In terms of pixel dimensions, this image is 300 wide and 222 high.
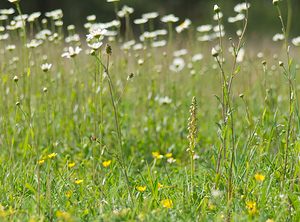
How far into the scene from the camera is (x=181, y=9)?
1847cm

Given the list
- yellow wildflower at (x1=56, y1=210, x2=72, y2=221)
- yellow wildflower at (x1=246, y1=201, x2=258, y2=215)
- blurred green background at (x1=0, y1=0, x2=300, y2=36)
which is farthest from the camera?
blurred green background at (x1=0, y1=0, x2=300, y2=36)

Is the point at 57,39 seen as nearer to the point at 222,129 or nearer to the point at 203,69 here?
the point at 203,69

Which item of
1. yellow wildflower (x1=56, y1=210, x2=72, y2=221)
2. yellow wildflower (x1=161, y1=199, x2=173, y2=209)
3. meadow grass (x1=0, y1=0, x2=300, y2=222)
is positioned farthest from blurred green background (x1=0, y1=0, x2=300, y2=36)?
yellow wildflower (x1=56, y1=210, x2=72, y2=221)

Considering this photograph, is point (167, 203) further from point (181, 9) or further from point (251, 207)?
point (181, 9)

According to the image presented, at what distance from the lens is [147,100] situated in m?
4.57

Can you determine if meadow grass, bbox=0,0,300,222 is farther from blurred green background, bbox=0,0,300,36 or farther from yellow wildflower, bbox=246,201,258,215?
blurred green background, bbox=0,0,300,36

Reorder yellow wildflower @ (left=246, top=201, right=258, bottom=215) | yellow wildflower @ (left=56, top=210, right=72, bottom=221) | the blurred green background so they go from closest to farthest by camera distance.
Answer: yellow wildflower @ (left=56, top=210, right=72, bottom=221)
yellow wildflower @ (left=246, top=201, right=258, bottom=215)
the blurred green background

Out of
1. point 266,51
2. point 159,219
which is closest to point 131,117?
point 266,51

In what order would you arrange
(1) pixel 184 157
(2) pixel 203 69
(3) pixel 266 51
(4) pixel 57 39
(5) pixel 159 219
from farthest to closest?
(2) pixel 203 69
(3) pixel 266 51
(4) pixel 57 39
(1) pixel 184 157
(5) pixel 159 219

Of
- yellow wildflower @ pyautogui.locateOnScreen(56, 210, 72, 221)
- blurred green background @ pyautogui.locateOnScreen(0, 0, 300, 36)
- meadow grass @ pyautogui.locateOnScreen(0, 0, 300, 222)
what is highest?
yellow wildflower @ pyautogui.locateOnScreen(56, 210, 72, 221)

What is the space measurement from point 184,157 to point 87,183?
103 centimetres

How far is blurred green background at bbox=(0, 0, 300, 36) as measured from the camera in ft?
54.4

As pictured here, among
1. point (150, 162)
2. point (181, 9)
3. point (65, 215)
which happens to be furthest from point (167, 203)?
point (181, 9)

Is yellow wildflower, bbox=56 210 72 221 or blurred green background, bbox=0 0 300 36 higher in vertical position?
yellow wildflower, bbox=56 210 72 221
